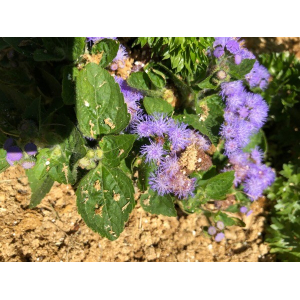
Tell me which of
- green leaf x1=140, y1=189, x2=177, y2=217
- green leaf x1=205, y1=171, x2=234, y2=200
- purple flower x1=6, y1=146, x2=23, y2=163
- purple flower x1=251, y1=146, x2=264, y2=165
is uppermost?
purple flower x1=251, y1=146, x2=264, y2=165

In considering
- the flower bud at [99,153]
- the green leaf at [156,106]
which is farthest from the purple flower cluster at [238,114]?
the flower bud at [99,153]

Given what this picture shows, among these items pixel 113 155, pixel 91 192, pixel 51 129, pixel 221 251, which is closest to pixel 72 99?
pixel 51 129

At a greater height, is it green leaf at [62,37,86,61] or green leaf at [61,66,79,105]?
green leaf at [62,37,86,61]

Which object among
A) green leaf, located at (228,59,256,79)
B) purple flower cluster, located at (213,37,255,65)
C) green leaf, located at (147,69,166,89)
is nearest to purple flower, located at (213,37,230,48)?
purple flower cluster, located at (213,37,255,65)

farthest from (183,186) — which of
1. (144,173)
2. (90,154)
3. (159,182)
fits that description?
(90,154)

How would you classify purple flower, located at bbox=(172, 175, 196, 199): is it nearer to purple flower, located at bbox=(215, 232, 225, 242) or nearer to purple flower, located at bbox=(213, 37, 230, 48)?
purple flower, located at bbox=(215, 232, 225, 242)

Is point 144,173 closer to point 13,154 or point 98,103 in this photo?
point 98,103

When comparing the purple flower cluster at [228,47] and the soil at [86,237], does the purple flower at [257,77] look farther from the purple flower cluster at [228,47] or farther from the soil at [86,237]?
the soil at [86,237]

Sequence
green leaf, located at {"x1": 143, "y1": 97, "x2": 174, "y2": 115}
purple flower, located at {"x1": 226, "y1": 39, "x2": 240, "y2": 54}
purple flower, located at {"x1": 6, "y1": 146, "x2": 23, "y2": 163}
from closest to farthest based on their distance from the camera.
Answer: purple flower, located at {"x1": 6, "y1": 146, "x2": 23, "y2": 163} < green leaf, located at {"x1": 143, "y1": 97, "x2": 174, "y2": 115} < purple flower, located at {"x1": 226, "y1": 39, "x2": 240, "y2": 54}
